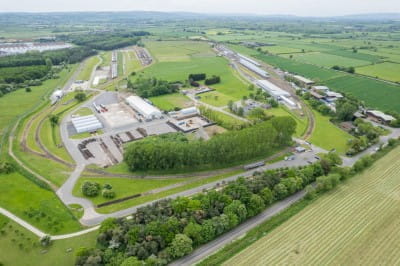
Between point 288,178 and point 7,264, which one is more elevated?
point 288,178

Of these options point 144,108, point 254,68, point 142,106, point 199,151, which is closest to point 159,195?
point 199,151

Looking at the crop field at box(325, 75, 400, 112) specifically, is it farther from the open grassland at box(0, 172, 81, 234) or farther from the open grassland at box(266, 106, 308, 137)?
the open grassland at box(0, 172, 81, 234)

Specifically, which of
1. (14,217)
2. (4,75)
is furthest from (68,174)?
(4,75)

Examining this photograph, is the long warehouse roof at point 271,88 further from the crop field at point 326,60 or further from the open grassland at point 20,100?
the open grassland at point 20,100

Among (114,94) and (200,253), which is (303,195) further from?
(114,94)

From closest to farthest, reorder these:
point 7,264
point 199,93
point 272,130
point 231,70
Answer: point 7,264 → point 272,130 → point 199,93 → point 231,70

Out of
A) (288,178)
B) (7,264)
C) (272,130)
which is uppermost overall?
(272,130)
